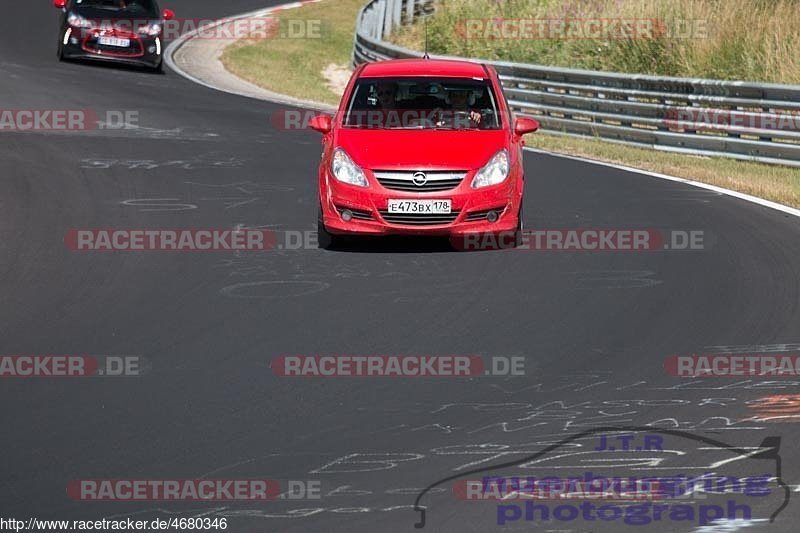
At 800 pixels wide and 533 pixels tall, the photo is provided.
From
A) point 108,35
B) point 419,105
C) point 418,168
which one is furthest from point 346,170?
point 108,35

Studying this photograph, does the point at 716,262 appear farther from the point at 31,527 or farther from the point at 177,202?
the point at 31,527

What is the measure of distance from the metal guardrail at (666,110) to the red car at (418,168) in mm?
7359

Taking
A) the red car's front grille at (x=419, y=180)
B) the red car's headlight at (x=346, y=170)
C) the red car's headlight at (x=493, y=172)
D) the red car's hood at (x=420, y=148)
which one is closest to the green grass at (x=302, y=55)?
the red car's hood at (x=420, y=148)

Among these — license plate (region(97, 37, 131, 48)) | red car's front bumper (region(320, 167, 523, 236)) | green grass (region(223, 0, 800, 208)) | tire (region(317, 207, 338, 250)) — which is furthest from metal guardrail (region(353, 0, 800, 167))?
tire (region(317, 207, 338, 250))

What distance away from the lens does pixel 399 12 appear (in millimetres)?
37031

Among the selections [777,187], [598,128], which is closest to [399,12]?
[598,128]

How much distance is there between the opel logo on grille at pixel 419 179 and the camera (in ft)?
42.4

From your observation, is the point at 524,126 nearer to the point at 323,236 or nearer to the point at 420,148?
the point at 420,148

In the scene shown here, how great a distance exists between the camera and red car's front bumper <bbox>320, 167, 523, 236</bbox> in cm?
1295

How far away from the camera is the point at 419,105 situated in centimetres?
1388

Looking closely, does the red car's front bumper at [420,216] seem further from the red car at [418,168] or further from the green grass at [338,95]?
the green grass at [338,95]

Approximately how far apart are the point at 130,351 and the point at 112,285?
Result: 219 cm

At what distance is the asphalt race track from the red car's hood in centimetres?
81

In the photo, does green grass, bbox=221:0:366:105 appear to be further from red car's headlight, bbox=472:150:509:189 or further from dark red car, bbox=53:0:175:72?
red car's headlight, bbox=472:150:509:189
